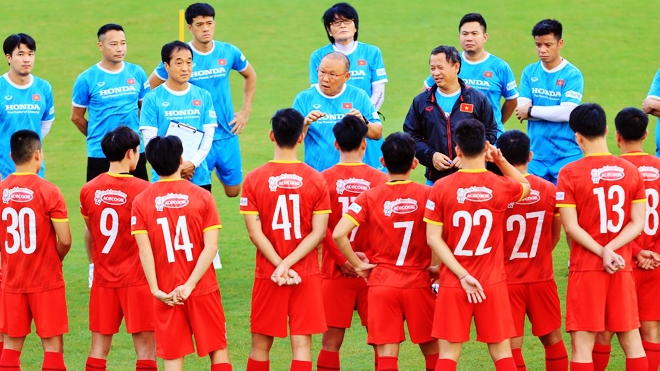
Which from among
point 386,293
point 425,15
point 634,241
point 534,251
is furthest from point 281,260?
point 425,15

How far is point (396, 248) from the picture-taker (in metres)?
6.82

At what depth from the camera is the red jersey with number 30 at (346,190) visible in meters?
7.25

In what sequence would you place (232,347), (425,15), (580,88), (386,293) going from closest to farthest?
(386,293), (232,347), (580,88), (425,15)

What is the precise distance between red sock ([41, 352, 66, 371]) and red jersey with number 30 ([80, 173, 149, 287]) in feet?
1.97

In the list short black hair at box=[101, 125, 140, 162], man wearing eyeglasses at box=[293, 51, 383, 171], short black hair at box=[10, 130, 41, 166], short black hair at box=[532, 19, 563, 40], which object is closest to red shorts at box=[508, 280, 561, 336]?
man wearing eyeglasses at box=[293, 51, 383, 171]

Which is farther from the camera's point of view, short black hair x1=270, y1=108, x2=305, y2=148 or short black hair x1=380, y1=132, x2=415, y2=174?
short black hair x1=270, y1=108, x2=305, y2=148

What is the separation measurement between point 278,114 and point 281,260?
1.03 metres

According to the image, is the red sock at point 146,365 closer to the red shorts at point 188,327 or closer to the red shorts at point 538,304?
the red shorts at point 188,327

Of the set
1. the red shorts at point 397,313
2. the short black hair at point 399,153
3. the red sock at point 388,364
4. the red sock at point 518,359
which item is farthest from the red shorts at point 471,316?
the short black hair at point 399,153

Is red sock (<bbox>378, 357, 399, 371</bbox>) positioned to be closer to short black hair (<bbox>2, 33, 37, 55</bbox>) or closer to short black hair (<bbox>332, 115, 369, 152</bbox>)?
short black hair (<bbox>332, 115, 369, 152</bbox>)

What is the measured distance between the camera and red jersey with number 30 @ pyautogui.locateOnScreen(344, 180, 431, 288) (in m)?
6.78

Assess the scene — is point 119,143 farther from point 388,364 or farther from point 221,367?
point 388,364

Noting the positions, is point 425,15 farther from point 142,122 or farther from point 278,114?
point 278,114

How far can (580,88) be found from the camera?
10039mm
